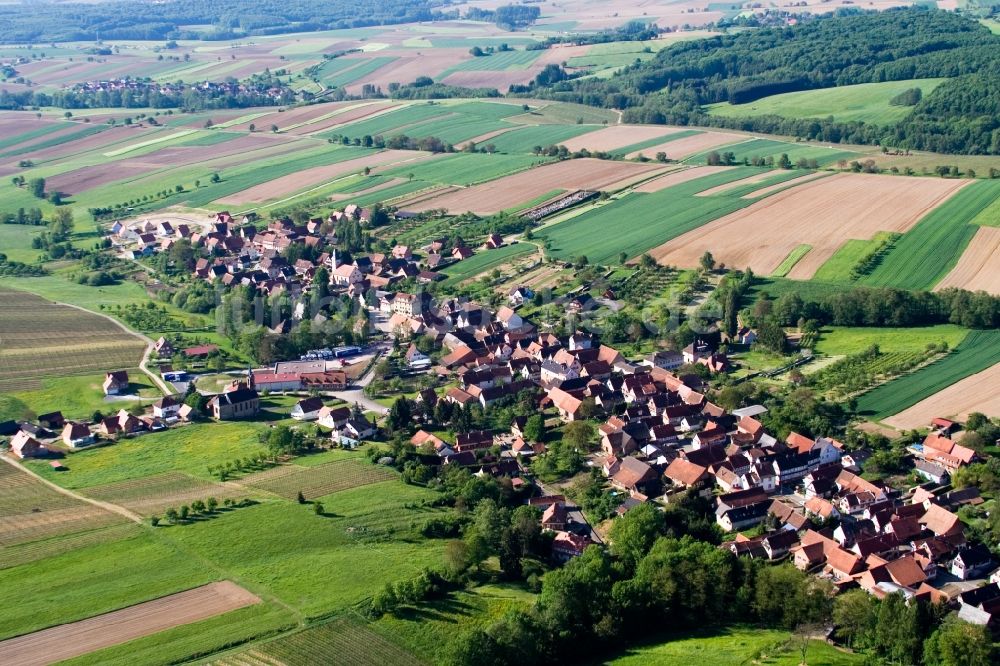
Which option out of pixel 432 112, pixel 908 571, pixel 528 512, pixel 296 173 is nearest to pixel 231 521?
pixel 528 512

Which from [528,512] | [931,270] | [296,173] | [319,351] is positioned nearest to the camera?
[528,512]

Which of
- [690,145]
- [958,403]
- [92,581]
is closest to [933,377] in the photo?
[958,403]

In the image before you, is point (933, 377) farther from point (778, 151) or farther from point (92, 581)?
point (778, 151)

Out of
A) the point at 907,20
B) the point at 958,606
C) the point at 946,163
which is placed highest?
the point at 907,20

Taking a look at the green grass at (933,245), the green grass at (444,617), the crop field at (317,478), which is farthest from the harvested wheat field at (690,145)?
the green grass at (444,617)

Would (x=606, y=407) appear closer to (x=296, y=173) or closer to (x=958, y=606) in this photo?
(x=958, y=606)

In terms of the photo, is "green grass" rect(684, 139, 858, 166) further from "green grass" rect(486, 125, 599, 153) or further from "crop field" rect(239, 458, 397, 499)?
"crop field" rect(239, 458, 397, 499)

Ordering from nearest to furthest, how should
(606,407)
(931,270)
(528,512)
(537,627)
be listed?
(537,627) < (528,512) < (606,407) < (931,270)

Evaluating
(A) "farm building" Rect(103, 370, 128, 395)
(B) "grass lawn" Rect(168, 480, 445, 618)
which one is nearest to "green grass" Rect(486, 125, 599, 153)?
(A) "farm building" Rect(103, 370, 128, 395)
